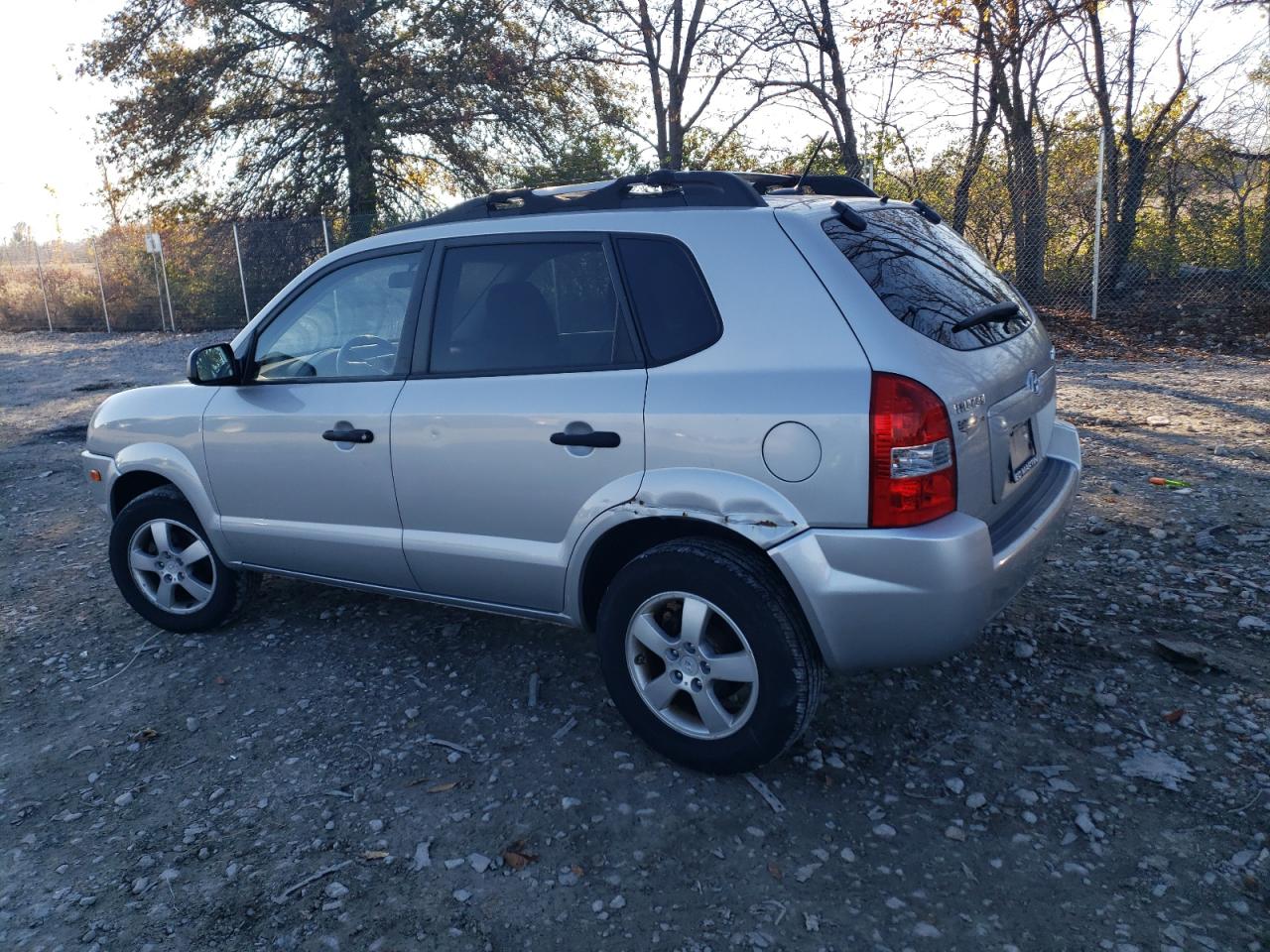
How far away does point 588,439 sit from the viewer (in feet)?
10.6

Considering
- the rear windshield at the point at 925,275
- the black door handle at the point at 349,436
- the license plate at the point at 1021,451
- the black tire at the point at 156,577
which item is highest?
the rear windshield at the point at 925,275

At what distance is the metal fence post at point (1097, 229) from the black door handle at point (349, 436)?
1056cm

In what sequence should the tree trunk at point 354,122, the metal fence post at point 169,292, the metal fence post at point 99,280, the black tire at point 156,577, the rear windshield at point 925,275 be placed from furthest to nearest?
1. the metal fence post at point 99,280
2. the metal fence post at point 169,292
3. the tree trunk at point 354,122
4. the black tire at point 156,577
5. the rear windshield at point 925,275

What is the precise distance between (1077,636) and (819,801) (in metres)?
1.61

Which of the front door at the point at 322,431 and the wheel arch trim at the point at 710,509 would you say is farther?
the front door at the point at 322,431

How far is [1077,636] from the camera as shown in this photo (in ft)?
13.3

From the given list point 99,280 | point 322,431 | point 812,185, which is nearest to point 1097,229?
point 812,185

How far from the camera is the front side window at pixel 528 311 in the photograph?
3346 mm

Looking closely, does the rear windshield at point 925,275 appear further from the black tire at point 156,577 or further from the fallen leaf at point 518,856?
the black tire at point 156,577

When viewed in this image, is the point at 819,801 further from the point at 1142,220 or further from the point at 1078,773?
the point at 1142,220

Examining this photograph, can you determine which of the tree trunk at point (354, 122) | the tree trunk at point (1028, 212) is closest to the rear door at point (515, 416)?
the tree trunk at point (1028, 212)

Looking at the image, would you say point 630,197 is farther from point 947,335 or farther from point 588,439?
point 947,335

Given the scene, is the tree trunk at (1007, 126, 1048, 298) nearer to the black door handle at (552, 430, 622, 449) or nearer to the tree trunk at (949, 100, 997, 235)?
the tree trunk at (949, 100, 997, 235)

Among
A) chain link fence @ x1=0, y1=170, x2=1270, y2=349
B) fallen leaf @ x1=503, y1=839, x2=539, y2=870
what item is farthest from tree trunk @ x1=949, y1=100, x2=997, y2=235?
fallen leaf @ x1=503, y1=839, x2=539, y2=870
